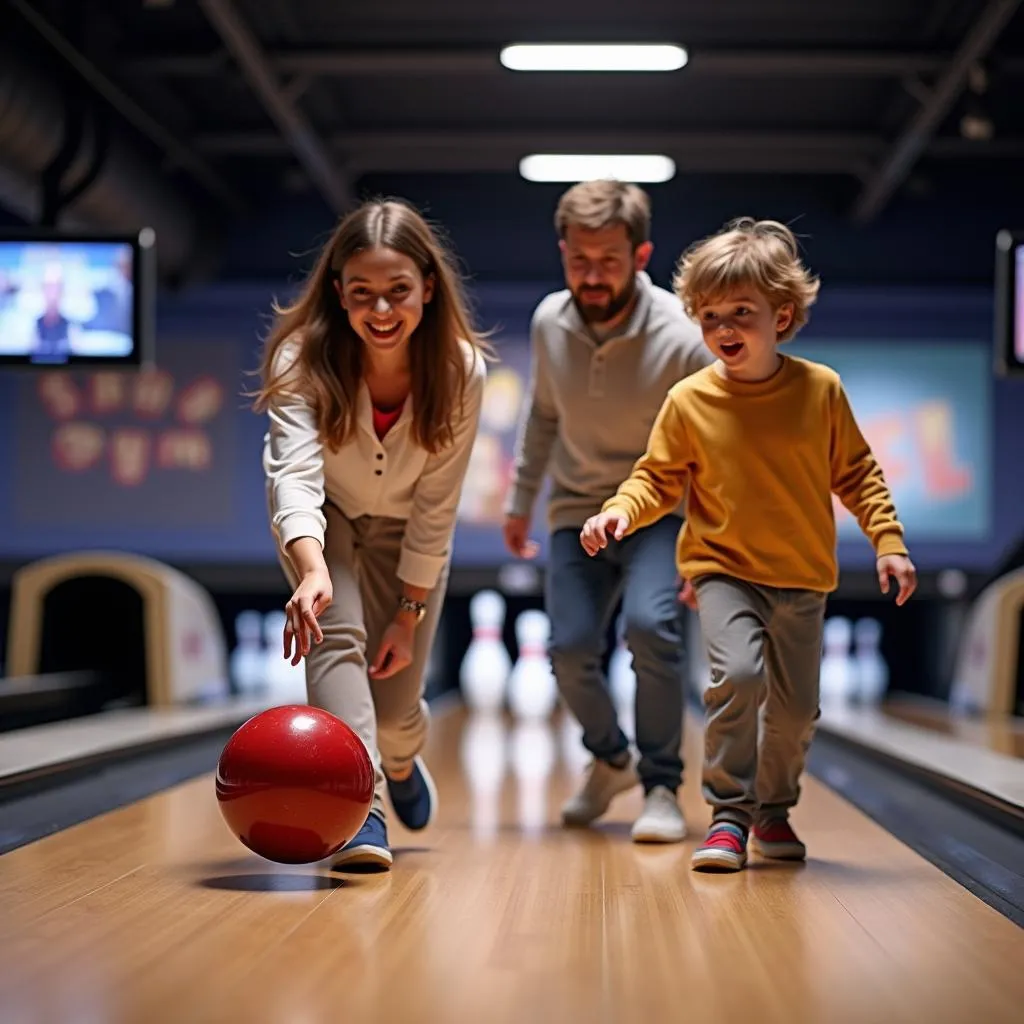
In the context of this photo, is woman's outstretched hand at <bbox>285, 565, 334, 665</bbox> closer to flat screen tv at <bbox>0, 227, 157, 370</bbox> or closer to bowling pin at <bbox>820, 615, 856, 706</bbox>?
flat screen tv at <bbox>0, 227, 157, 370</bbox>

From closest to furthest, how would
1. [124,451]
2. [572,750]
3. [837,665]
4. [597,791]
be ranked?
[597,791] < [572,750] < [837,665] < [124,451]

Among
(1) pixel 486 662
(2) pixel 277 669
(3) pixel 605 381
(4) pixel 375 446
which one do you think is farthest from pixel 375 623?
(2) pixel 277 669

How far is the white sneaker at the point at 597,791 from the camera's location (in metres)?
3.17

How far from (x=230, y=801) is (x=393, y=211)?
0.99 meters

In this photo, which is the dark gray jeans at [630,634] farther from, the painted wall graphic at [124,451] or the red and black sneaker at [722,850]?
the painted wall graphic at [124,451]

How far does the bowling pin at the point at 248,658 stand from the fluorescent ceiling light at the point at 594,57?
3267 millimetres

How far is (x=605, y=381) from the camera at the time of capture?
3066mm

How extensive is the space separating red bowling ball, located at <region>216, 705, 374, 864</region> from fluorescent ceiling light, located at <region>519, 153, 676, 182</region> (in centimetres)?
506

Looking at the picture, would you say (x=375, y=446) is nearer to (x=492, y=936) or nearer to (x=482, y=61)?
(x=492, y=936)

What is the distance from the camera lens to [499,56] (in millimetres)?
5680

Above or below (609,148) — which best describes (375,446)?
below

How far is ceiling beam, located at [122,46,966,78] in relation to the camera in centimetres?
567

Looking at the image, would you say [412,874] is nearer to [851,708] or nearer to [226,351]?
[851,708]

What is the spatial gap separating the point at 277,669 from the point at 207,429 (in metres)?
1.28
